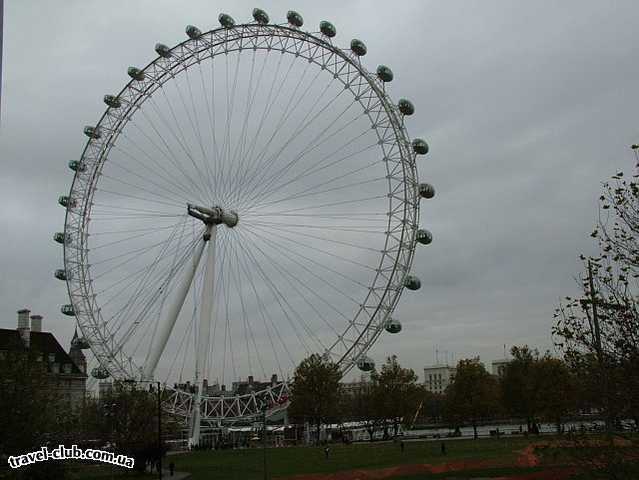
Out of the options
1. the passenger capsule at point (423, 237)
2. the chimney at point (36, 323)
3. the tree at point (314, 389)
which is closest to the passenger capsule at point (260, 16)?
the passenger capsule at point (423, 237)

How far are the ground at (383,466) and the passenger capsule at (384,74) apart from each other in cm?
2561

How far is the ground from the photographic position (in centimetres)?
3509

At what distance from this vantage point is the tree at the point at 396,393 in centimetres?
8438

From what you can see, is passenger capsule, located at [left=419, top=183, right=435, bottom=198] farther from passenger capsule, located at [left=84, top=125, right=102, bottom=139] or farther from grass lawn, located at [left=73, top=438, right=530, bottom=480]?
passenger capsule, located at [left=84, top=125, right=102, bottom=139]

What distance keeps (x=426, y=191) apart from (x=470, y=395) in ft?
127

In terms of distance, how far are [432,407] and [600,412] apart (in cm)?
15489

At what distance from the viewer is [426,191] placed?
50.5m

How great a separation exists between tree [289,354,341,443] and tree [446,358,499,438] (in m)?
15.5

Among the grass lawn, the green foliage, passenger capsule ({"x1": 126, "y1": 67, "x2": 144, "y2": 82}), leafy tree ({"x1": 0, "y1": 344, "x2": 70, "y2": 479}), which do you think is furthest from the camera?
the green foliage

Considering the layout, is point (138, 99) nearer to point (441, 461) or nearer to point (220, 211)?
point (220, 211)

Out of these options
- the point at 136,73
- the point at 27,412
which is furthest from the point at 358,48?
the point at 27,412

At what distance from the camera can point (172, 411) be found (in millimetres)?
63000

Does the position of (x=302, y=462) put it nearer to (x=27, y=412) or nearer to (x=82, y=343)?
(x=27, y=412)

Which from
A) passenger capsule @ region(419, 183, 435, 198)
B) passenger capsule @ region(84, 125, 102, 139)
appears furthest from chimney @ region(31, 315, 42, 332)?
passenger capsule @ region(419, 183, 435, 198)
